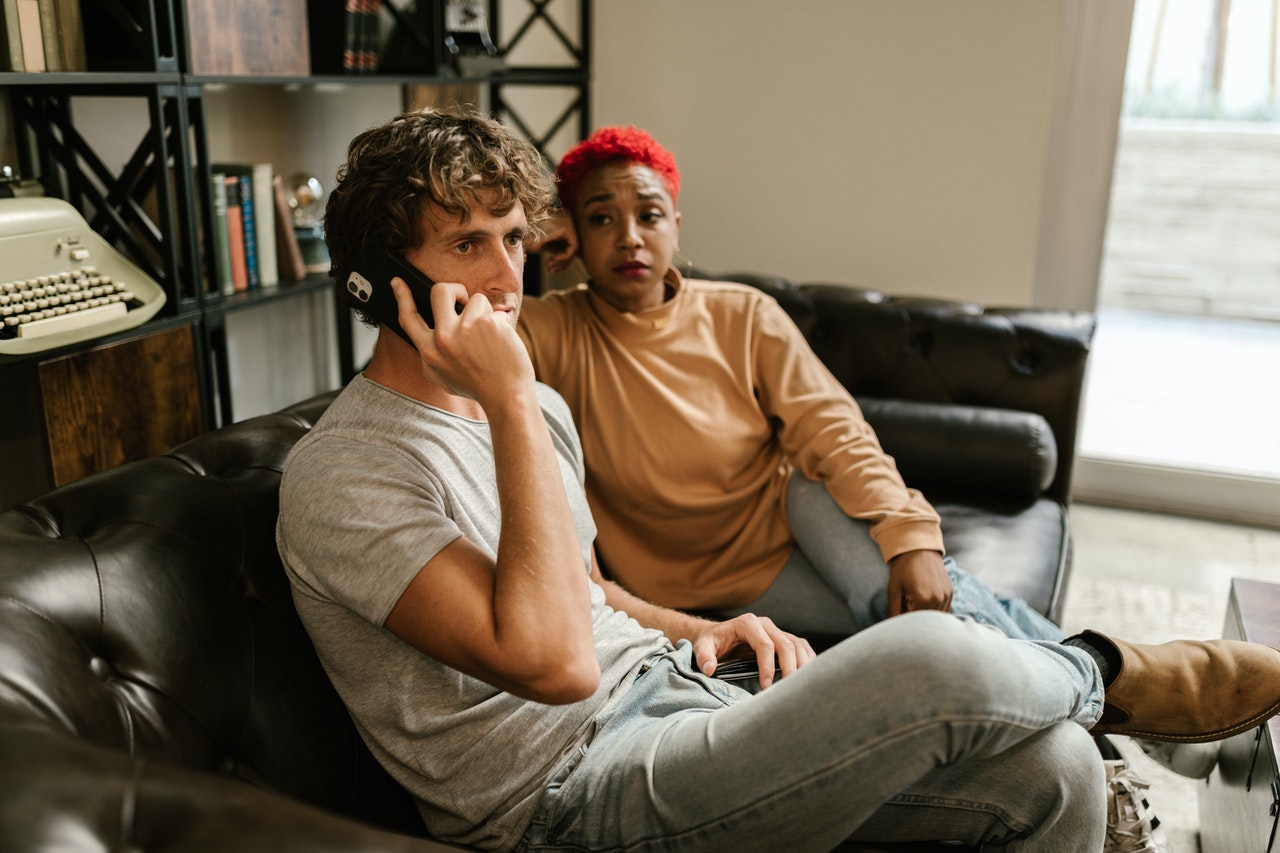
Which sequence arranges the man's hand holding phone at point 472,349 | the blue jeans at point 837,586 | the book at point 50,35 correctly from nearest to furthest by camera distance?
the man's hand holding phone at point 472,349 → the book at point 50,35 → the blue jeans at point 837,586

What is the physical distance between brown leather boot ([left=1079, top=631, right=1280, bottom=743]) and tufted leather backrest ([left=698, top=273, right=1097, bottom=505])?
1010mm

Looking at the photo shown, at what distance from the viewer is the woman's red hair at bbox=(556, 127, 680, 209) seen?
6.37 feet

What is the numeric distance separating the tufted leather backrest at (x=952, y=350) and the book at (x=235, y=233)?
3.72 feet

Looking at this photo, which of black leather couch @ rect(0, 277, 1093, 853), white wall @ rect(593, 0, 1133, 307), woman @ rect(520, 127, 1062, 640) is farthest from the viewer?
white wall @ rect(593, 0, 1133, 307)

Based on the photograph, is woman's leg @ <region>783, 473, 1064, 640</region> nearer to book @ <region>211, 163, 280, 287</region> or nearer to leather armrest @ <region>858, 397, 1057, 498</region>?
leather armrest @ <region>858, 397, 1057, 498</region>

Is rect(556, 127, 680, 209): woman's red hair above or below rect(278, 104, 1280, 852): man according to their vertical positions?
above

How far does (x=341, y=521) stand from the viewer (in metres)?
1.10

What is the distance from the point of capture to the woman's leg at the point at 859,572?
68.6 inches

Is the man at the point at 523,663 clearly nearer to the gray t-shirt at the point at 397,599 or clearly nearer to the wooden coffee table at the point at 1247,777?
the gray t-shirt at the point at 397,599

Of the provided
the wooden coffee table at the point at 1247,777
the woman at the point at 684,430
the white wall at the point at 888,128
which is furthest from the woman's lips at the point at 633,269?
the white wall at the point at 888,128

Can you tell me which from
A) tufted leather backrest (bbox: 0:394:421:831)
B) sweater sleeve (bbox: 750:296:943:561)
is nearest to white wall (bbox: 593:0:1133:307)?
sweater sleeve (bbox: 750:296:943:561)

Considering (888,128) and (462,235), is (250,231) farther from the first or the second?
(888,128)

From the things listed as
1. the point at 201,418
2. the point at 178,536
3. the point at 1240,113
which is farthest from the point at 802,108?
the point at 178,536

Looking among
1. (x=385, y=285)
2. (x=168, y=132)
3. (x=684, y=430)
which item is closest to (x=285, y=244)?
(x=168, y=132)
